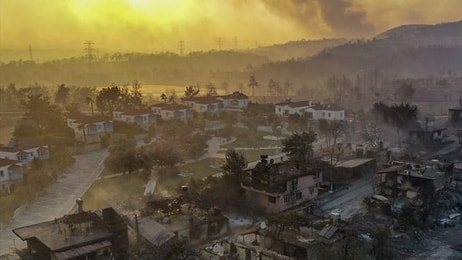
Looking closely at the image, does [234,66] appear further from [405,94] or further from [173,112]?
[173,112]

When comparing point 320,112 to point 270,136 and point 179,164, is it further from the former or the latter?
point 179,164

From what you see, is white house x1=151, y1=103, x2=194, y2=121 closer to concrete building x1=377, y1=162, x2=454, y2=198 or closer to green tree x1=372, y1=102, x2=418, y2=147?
green tree x1=372, y1=102, x2=418, y2=147

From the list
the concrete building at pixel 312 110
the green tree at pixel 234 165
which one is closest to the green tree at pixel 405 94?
the concrete building at pixel 312 110

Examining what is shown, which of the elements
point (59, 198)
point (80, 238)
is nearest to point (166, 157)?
point (59, 198)

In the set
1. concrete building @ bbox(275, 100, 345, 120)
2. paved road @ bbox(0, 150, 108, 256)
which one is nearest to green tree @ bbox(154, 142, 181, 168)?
paved road @ bbox(0, 150, 108, 256)

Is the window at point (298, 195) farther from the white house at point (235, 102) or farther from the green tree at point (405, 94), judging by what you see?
A: the green tree at point (405, 94)

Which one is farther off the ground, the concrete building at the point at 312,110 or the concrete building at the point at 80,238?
the concrete building at the point at 312,110
